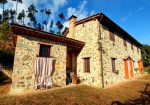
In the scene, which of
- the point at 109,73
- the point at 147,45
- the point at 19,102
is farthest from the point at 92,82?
the point at 147,45

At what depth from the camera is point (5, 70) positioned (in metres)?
17.0

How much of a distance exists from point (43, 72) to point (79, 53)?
5.31 meters

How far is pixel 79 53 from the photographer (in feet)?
44.0

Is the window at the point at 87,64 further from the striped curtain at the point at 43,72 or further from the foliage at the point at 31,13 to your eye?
the foliage at the point at 31,13

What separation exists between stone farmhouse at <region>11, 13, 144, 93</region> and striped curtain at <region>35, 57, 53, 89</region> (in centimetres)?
9

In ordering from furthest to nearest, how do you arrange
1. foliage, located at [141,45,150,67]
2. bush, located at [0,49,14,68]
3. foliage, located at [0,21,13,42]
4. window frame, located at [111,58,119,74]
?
foliage, located at [141,45,150,67], foliage, located at [0,21,13,42], bush, located at [0,49,14,68], window frame, located at [111,58,119,74]

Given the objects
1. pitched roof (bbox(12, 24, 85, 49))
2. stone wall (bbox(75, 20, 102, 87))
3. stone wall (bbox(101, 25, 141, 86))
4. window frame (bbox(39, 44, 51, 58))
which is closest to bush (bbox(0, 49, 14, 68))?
window frame (bbox(39, 44, 51, 58))

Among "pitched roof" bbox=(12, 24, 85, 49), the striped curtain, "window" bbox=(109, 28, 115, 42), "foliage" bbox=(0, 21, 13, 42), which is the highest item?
"foliage" bbox=(0, 21, 13, 42)

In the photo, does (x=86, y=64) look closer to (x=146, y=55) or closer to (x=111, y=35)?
(x=111, y=35)

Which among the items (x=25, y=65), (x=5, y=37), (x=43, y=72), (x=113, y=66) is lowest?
(x=43, y=72)

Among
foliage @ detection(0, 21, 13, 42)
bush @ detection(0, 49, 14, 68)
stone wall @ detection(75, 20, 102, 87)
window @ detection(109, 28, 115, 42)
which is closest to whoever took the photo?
stone wall @ detection(75, 20, 102, 87)

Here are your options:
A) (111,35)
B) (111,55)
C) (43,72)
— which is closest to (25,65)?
(43,72)

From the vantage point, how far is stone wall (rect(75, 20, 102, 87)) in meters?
11.2

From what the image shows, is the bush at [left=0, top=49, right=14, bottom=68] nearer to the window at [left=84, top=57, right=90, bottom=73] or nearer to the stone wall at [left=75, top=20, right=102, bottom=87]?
the stone wall at [left=75, top=20, right=102, bottom=87]
